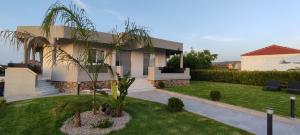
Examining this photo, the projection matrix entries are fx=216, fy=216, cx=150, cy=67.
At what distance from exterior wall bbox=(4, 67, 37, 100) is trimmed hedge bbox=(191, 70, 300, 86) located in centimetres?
1988

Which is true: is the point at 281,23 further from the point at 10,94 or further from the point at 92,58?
the point at 10,94

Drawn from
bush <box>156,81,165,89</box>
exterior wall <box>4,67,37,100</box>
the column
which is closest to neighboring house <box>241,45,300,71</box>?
the column

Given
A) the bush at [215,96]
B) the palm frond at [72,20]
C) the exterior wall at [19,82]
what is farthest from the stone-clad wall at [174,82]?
the palm frond at [72,20]

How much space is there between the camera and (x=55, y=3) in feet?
23.9

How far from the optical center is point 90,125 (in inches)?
295

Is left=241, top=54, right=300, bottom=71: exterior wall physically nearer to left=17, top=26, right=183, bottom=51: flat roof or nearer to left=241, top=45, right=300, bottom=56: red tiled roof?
left=241, top=45, right=300, bottom=56: red tiled roof

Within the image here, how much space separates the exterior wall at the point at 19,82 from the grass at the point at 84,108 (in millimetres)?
3184

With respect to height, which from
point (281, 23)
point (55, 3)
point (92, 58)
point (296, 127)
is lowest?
point (296, 127)

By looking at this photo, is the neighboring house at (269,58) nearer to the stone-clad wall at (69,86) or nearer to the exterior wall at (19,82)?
the stone-clad wall at (69,86)

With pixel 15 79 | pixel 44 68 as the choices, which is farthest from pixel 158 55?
pixel 15 79

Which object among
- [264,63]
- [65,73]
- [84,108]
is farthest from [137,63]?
[264,63]

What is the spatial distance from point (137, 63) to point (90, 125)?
1357 cm

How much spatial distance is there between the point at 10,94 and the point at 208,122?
37.8ft

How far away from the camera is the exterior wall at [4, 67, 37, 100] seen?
12.8 metres
